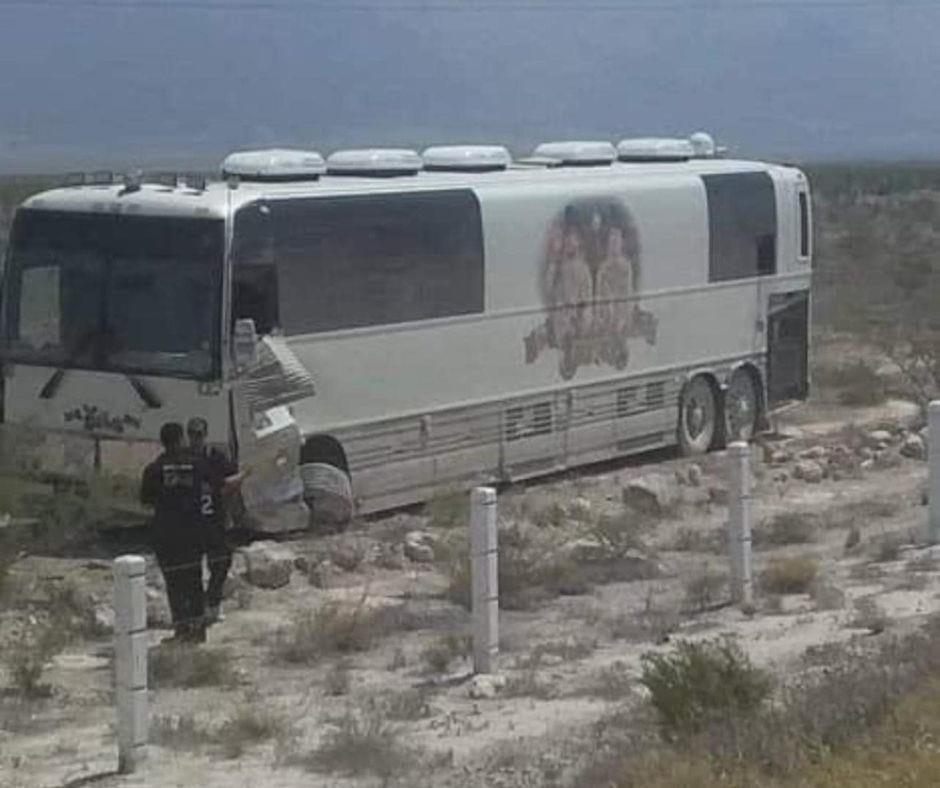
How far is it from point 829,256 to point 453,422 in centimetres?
Result: 4329

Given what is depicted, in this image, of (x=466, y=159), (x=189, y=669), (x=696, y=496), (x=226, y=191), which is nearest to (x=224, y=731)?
(x=189, y=669)

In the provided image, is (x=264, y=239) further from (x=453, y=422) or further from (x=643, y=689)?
(x=643, y=689)

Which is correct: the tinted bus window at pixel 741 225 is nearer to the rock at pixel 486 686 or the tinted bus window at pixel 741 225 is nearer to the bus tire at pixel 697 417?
the bus tire at pixel 697 417

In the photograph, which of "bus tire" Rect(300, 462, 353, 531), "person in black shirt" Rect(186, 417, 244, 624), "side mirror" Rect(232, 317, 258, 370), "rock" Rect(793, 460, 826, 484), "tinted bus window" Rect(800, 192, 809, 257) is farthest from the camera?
"tinted bus window" Rect(800, 192, 809, 257)

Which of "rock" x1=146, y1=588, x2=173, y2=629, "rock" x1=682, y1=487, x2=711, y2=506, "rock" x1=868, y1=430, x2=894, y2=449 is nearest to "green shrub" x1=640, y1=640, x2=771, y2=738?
"rock" x1=146, y1=588, x2=173, y2=629

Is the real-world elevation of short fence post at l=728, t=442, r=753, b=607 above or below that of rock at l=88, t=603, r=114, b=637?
above

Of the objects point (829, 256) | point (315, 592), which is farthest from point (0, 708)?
point (829, 256)

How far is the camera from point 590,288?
26688 mm

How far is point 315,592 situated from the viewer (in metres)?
20.1

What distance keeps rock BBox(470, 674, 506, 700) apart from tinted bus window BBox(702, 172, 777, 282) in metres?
14.0

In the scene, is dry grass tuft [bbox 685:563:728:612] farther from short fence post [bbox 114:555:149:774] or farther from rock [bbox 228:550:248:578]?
short fence post [bbox 114:555:149:774]

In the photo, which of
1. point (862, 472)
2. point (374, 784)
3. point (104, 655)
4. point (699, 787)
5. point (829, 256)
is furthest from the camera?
point (829, 256)

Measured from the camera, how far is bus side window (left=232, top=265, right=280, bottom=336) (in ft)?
70.5

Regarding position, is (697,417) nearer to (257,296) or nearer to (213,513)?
(257,296)
